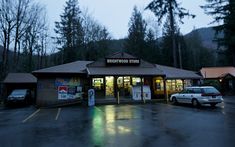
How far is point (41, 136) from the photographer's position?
380 inches

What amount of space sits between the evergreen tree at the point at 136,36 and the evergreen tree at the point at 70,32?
430 inches

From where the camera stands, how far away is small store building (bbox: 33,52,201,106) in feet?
77.8

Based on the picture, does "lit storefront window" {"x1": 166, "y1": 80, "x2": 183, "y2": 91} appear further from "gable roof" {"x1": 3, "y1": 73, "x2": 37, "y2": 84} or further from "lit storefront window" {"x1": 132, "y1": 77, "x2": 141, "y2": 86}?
"gable roof" {"x1": 3, "y1": 73, "x2": 37, "y2": 84}

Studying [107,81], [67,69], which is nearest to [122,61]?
[107,81]

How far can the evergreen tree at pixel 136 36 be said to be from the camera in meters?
52.7

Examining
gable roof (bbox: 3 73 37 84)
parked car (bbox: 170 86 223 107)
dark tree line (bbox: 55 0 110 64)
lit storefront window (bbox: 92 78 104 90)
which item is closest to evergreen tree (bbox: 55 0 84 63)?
dark tree line (bbox: 55 0 110 64)

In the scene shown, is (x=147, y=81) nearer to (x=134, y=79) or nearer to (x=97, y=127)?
(x=134, y=79)

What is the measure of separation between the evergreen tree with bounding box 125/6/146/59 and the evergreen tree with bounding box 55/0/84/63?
10.9 m

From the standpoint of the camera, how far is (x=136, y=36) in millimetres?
53094

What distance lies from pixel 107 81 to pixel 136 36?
92.8ft

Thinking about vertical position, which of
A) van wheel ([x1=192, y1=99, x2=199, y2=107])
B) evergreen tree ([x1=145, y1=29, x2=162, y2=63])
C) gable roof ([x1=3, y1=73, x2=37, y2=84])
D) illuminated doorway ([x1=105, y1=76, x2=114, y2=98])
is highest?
evergreen tree ([x1=145, y1=29, x2=162, y2=63])

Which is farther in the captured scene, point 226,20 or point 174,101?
point 226,20

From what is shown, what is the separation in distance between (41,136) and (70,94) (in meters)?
14.8

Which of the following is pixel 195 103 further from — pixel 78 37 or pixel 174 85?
pixel 78 37
